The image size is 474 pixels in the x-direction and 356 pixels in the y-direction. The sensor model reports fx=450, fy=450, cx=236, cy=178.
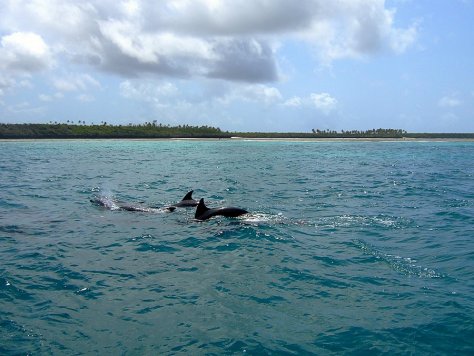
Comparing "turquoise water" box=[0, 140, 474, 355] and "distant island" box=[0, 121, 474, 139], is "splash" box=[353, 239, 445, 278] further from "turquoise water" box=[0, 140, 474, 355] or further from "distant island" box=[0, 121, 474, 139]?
"distant island" box=[0, 121, 474, 139]

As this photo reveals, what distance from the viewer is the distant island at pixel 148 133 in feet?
403

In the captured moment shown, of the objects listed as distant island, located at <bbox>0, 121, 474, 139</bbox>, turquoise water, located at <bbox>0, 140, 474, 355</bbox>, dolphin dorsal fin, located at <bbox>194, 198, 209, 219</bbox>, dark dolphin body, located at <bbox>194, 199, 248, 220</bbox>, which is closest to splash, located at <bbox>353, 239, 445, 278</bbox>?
turquoise water, located at <bbox>0, 140, 474, 355</bbox>

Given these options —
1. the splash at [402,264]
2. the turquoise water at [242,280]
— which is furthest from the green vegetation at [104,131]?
the splash at [402,264]

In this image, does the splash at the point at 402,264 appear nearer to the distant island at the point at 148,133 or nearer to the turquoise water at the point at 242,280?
the turquoise water at the point at 242,280

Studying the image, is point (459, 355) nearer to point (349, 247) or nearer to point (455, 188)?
point (349, 247)

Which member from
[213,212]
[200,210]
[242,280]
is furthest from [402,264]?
[200,210]

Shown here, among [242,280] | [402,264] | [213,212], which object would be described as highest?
[213,212]

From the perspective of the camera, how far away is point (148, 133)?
142 m

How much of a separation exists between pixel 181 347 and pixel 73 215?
13370mm

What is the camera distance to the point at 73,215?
→ 63.0 feet

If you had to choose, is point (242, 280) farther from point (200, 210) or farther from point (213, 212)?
point (200, 210)

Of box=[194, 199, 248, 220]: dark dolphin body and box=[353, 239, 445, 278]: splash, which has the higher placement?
box=[194, 199, 248, 220]: dark dolphin body

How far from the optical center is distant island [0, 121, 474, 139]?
123m

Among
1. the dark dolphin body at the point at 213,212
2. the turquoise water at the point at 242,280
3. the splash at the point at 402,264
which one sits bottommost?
the turquoise water at the point at 242,280
